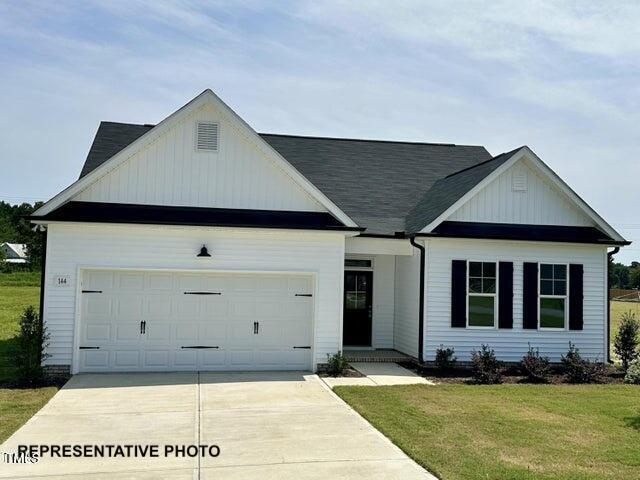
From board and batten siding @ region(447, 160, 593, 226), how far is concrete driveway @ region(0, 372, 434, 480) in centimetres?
621

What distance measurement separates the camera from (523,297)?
617 inches

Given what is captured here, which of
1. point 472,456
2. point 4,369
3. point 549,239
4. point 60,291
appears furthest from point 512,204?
point 4,369

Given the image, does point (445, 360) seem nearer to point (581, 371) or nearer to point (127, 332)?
point (581, 371)

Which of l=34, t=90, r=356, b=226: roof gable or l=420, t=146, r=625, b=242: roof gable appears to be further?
l=420, t=146, r=625, b=242: roof gable

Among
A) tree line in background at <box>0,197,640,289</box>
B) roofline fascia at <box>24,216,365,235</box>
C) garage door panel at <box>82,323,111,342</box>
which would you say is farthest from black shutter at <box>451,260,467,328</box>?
tree line in background at <box>0,197,640,289</box>

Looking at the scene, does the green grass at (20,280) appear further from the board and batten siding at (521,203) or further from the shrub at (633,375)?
the shrub at (633,375)

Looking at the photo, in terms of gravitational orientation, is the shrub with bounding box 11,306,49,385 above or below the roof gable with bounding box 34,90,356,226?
below

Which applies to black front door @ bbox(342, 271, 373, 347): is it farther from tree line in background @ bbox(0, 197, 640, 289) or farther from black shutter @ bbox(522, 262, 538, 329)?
tree line in background @ bbox(0, 197, 640, 289)

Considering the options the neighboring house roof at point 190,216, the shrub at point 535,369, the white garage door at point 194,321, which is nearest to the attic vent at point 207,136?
the neighboring house roof at point 190,216

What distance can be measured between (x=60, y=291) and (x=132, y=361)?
2166 millimetres

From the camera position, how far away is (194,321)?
14008 mm

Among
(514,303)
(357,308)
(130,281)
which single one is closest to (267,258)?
(130,281)

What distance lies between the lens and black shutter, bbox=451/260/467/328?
15266 mm

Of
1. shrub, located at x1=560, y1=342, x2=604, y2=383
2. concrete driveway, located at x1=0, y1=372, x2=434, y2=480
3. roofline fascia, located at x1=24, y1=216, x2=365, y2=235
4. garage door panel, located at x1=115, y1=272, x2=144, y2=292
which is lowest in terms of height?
concrete driveway, located at x1=0, y1=372, x2=434, y2=480
